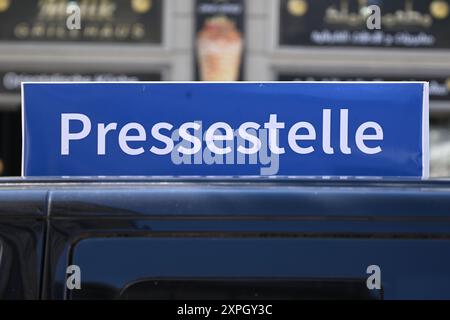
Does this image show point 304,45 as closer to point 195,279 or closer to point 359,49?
point 359,49

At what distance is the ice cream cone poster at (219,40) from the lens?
9.18 meters

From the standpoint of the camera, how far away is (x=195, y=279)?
5.65ft

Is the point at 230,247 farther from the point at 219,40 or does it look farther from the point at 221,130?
the point at 219,40

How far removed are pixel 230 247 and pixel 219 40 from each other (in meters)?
7.65

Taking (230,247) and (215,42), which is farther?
(215,42)

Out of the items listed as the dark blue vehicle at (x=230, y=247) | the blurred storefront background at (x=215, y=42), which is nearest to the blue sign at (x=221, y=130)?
the dark blue vehicle at (x=230, y=247)

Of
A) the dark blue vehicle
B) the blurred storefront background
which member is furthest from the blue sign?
the blurred storefront background

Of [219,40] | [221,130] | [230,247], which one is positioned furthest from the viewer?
[219,40]

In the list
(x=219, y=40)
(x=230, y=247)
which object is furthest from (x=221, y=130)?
(x=219, y=40)

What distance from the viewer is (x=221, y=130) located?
2227mm

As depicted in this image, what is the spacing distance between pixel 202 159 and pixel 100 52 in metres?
7.31

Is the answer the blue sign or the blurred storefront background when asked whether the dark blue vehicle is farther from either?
the blurred storefront background
